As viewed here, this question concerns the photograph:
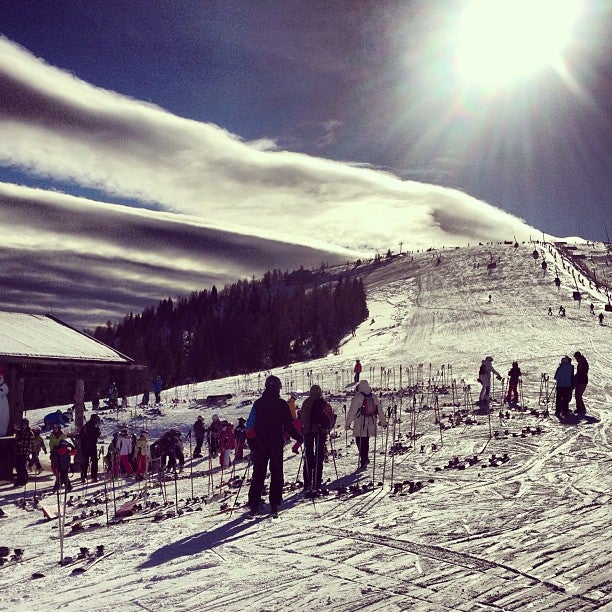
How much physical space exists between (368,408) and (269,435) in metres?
4.15

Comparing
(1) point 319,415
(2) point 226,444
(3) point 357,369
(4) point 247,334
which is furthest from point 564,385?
(4) point 247,334

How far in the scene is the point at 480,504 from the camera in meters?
9.12

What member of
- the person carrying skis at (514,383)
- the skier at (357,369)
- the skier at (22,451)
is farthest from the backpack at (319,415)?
the skier at (357,369)

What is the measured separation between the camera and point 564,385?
747 inches

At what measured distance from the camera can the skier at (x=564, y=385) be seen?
18750 mm

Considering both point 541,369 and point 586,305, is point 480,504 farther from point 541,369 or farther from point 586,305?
point 586,305

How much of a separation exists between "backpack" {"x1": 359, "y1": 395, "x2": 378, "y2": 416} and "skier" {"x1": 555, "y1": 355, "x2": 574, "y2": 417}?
27.3 ft

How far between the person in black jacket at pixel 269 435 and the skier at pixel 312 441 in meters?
1.83

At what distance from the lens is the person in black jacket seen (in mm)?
9070

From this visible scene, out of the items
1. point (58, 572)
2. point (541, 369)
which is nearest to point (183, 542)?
point (58, 572)

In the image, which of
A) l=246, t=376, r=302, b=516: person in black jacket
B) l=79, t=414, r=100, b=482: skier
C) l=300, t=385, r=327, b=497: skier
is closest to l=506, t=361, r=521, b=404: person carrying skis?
l=300, t=385, r=327, b=497: skier

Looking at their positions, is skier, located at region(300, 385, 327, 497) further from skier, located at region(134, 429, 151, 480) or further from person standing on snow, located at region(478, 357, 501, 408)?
person standing on snow, located at region(478, 357, 501, 408)

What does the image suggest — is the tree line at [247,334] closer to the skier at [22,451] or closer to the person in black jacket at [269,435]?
the skier at [22,451]

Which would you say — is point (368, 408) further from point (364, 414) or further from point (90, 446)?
point (90, 446)
